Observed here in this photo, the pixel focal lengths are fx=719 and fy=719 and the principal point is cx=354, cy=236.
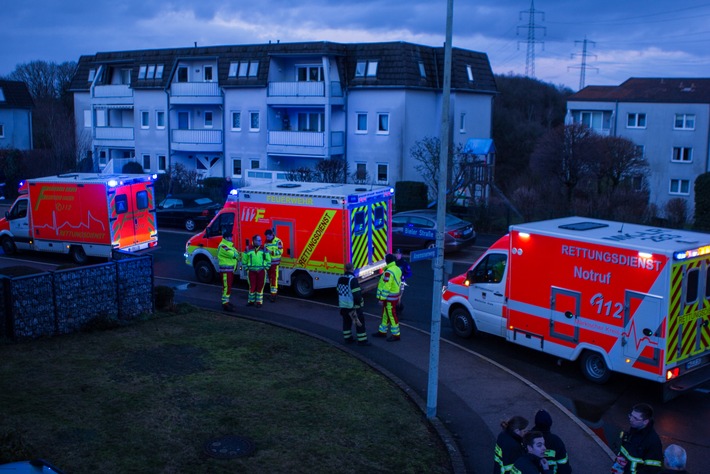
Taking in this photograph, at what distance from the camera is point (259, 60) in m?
44.5

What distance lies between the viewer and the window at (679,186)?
49906mm

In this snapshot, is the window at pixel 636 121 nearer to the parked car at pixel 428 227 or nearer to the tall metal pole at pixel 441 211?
the parked car at pixel 428 227

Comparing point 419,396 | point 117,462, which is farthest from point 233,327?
point 117,462

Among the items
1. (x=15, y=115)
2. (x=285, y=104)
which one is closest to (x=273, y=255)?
(x=285, y=104)

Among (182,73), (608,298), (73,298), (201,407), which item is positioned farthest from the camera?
(182,73)

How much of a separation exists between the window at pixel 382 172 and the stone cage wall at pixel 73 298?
1059 inches

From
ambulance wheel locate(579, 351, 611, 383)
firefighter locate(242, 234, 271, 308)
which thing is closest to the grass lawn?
firefighter locate(242, 234, 271, 308)

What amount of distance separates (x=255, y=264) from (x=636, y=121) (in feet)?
141

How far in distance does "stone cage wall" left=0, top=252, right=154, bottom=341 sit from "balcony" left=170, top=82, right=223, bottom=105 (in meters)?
31.4

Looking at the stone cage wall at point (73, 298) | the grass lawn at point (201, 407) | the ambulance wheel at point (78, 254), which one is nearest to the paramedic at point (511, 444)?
the grass lawn at point (201, 407)

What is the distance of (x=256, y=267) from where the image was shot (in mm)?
17297

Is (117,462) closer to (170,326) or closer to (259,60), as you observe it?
(170,326)

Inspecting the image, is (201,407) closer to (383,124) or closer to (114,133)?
(383,124)

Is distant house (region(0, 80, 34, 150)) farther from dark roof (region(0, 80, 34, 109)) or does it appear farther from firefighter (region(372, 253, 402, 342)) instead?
firefighter (region(372, 253, 402, 342))
